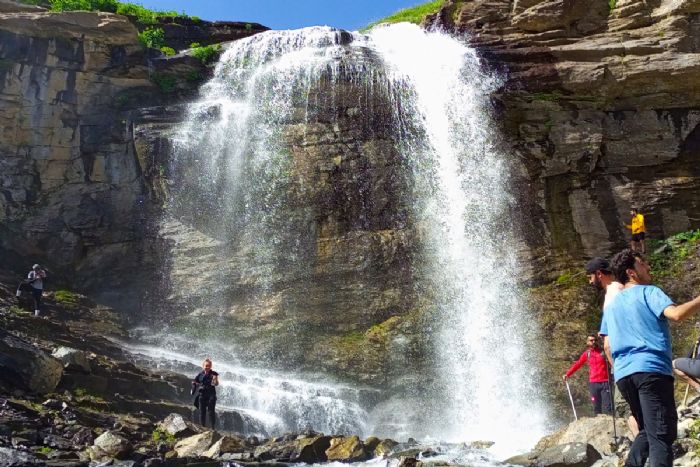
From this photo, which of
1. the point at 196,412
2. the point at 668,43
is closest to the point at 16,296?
the point at 196,412

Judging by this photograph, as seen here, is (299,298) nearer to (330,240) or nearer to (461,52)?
(330,240)

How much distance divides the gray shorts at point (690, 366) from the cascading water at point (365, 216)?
363 inches

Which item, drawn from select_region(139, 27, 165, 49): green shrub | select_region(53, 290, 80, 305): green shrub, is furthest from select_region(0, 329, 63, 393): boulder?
select_region(139, 27, 165, 49): green shrub

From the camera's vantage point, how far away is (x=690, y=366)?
15.7ft

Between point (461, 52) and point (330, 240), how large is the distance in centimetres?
819

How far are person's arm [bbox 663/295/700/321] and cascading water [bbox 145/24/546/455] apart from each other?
10.3 meters

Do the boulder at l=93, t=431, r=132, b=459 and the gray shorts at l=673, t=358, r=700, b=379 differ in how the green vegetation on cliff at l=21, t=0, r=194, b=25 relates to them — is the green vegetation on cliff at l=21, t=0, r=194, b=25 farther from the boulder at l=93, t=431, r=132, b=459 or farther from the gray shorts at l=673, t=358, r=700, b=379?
the gray shorts at l=673, t=358, r=700, b=379

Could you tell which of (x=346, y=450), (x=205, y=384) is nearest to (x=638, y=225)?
(x=346, y=450)

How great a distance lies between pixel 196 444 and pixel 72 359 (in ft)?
11.2

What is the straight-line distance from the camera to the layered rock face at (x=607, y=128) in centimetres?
1838

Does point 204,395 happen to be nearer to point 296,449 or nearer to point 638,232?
point 296,449

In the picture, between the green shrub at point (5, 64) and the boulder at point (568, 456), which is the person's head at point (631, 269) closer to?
the boulder at point (568, 456)

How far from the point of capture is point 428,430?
14.2 m

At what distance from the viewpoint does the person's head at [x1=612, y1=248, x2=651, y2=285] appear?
177 inches
